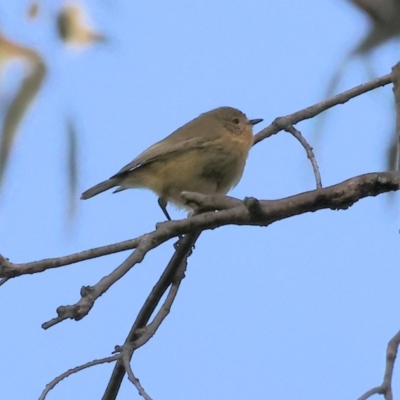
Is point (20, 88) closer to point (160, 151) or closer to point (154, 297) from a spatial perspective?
point (154, 297)

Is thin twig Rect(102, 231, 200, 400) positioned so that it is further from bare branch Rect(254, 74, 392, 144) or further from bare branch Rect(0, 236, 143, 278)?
bare branch Rect(254, 74, 392, 144)

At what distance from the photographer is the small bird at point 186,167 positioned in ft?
10.3

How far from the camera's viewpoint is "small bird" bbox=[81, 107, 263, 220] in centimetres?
313

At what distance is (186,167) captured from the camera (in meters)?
3.14

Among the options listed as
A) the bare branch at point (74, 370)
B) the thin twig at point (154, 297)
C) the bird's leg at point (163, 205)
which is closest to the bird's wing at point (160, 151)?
the bird's leg at point (163, 205)

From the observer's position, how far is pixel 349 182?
60.1 inches

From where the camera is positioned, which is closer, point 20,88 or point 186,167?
A: point 20,88

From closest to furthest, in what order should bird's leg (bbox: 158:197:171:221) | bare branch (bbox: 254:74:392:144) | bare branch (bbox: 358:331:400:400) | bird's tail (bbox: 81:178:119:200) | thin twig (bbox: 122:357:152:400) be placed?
1. bare branch (bbox: 358:331:400:400)
2. thin twig (bbox: 122:357:152:400)
3. bare branch (bbox: 254:74:392:144)
4. bird's tail (bbox: 81:178:119:200)
5. bird's leg (bbox: 158:197:171:221)

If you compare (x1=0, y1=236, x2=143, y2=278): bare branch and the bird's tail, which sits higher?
the bird's tail

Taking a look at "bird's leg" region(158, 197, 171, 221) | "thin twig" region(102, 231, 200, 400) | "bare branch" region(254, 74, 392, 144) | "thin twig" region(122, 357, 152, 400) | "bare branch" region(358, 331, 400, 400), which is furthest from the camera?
"bird's leg" region(158, 197, 171, 221)

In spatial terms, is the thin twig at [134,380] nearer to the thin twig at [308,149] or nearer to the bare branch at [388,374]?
the bare branch at [388,374]

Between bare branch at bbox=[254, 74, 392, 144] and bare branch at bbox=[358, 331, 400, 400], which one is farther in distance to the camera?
bare branch at bbox=[254, 74, 392, 144]

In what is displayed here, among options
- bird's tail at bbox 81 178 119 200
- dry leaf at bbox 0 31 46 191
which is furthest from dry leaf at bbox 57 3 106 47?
bird's tail at bbox 81 178 119 200

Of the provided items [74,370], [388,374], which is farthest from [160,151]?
[388,374]
